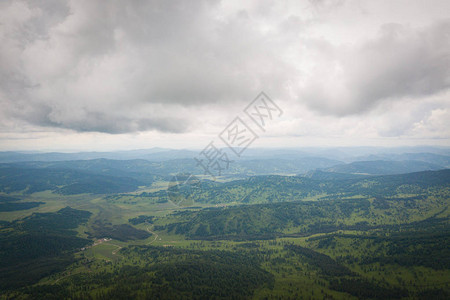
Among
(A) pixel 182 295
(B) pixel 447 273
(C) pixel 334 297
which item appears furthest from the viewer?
(B) pixel 447 273

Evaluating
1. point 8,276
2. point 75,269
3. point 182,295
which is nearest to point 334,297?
point 182,295

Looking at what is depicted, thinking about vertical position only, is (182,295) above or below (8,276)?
above

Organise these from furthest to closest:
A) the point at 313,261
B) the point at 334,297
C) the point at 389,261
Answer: the point at 313,261, the point at 389,261, the point at 334,297

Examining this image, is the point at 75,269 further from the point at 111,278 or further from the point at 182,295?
the point at 182,295

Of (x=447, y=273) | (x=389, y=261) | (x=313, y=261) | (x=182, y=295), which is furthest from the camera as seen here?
(x=313, y=261)

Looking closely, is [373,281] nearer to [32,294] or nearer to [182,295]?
[182,295]

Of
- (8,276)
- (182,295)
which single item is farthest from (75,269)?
(182,295)

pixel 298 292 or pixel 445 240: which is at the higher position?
pixel 445 240

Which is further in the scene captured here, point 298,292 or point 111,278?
point 111,278

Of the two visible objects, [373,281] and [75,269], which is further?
[75,269]
